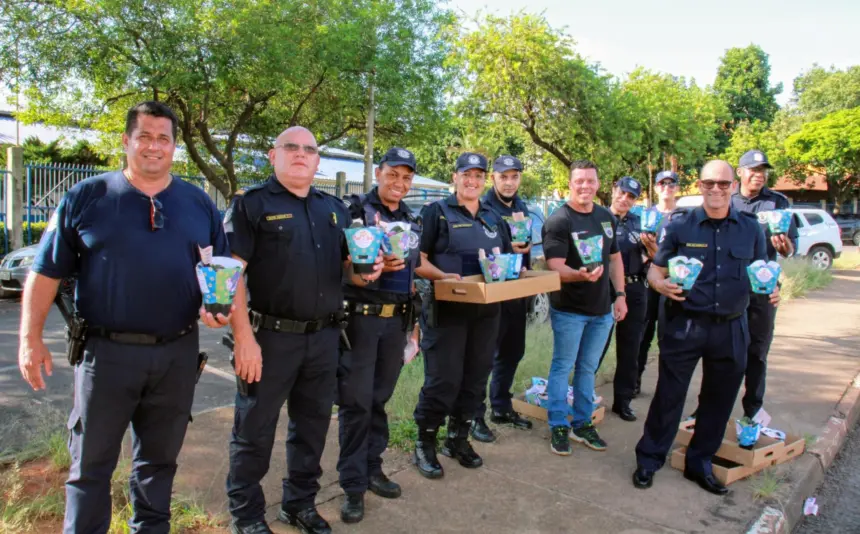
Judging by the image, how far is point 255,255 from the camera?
10.2ft

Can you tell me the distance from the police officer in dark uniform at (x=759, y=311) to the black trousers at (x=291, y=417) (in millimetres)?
3346

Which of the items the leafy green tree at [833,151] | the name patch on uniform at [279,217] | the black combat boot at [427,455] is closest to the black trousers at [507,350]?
the black combat boot at [427,455]

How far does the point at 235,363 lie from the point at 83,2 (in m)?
10.1

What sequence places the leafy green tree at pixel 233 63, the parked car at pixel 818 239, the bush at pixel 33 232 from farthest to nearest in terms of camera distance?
the parked car at pixel 818 239
the bush at pixel 33 232
the leafy green tree at pixel 233 63

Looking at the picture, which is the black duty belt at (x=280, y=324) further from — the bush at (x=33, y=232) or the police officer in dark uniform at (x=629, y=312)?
the bush at (x=33, y=232)

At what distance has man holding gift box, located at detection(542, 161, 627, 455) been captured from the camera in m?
4.52

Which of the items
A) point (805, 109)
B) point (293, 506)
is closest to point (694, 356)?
point (293, 506)

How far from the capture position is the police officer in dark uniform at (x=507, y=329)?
5023mm

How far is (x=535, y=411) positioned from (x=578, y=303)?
1.18 m

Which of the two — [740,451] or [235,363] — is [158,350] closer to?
[235,363]

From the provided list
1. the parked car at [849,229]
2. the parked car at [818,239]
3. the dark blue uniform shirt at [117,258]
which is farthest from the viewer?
the parked car at [849,229]

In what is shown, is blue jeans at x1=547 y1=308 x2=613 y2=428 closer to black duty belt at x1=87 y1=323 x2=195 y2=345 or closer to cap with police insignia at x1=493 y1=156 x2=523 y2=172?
cap with police insignia at x1=493 y1=156 x2=523 y2=172

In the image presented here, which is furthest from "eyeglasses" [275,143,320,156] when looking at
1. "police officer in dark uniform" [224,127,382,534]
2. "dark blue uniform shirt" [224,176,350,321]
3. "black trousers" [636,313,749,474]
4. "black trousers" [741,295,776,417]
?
"black trousers" [741,295,776,417]

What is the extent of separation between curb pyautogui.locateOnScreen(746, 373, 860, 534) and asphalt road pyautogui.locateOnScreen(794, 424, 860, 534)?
56 mm
